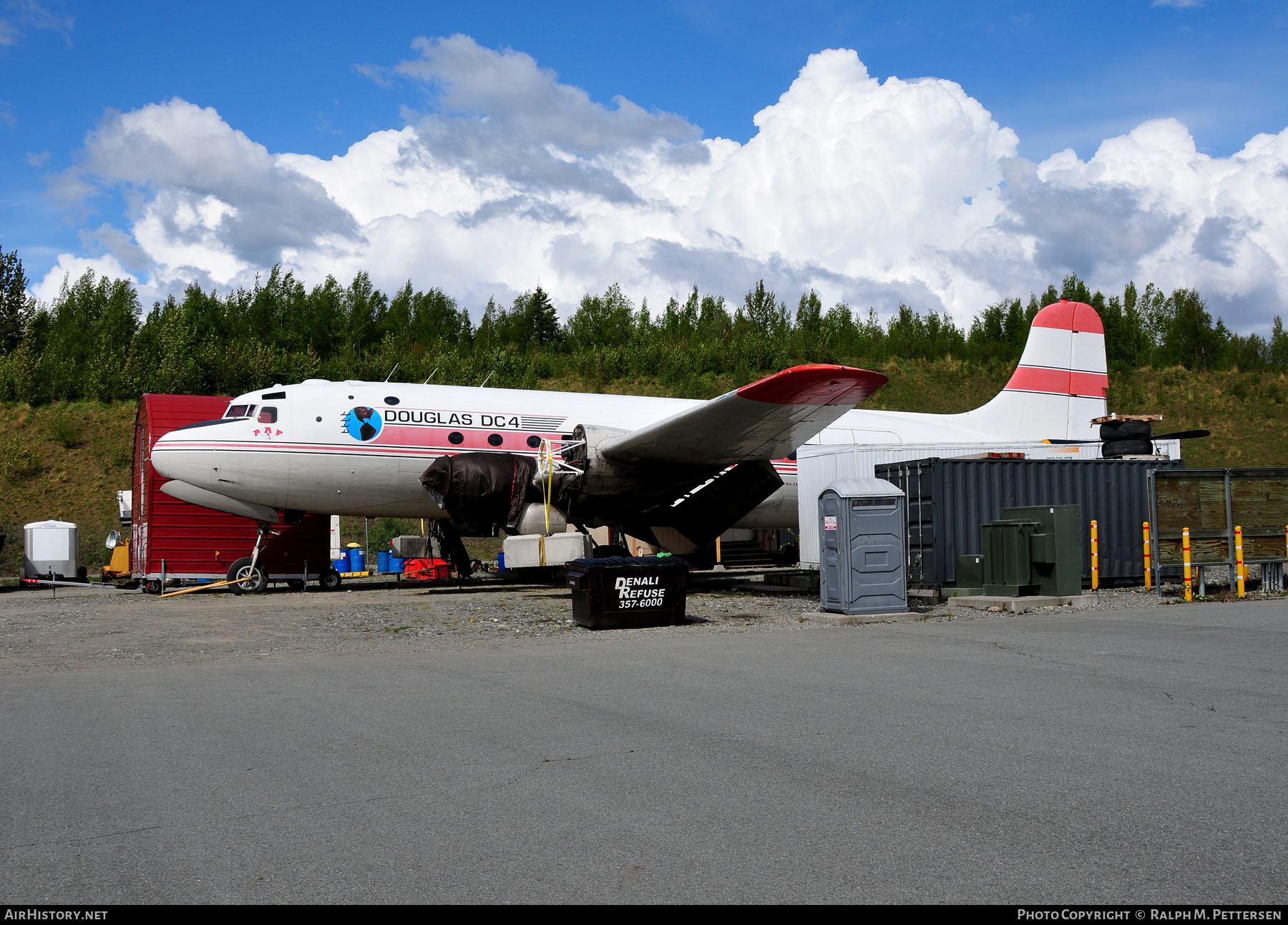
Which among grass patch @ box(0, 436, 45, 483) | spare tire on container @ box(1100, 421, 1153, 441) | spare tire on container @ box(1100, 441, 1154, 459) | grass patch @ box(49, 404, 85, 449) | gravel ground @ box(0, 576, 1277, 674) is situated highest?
grass patch @ box(49, 404, 85, 449)

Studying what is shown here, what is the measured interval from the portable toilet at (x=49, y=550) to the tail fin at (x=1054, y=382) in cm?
2397

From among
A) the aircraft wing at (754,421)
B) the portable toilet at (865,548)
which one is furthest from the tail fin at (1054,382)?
the portable toilet at (865,548)

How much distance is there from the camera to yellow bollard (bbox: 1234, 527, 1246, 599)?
50.5 feet

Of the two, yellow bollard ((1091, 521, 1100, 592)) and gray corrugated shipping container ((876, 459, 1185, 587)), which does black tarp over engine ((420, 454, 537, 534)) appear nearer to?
gray corrugated shipping container ((876, 459, 1185, 587))

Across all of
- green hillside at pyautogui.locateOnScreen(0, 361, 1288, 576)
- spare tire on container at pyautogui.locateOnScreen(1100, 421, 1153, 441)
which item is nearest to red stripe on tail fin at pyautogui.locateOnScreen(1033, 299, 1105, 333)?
spare tire on container at pyautogui.locateOnScreen(1100, 421, 1153, 441)

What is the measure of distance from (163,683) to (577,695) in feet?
12.8

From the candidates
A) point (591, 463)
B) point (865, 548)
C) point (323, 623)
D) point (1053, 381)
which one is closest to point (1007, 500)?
point (865, 548)

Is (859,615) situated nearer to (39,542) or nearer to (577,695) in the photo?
(577,695)

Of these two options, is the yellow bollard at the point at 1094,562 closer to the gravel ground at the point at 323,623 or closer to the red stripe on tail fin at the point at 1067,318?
the gravel ground at the point at 323,623

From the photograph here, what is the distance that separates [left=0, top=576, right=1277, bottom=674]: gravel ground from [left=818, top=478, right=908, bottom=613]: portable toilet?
0.64 m

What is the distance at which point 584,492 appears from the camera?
677 inches

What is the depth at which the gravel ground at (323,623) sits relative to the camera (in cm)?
1057

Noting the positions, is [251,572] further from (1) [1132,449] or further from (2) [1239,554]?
(1) [1132,449]

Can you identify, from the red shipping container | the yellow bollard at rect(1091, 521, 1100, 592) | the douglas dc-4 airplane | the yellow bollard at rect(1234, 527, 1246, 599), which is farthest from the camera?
the red shipping container
